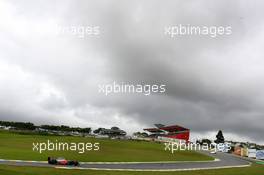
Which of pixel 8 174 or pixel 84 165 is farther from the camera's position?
pixel 84 165

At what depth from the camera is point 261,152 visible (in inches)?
3679

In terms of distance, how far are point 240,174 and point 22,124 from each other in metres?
147

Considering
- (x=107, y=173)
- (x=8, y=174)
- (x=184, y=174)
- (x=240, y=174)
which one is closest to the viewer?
(x=8, y=174)

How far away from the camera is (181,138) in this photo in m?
129

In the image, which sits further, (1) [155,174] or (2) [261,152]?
(2) [261,152]

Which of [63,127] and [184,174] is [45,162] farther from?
[63,127]

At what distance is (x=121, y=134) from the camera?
170250 mm

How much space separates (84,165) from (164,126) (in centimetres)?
9577

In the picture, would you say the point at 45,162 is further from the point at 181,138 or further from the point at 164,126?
the point at 164,126

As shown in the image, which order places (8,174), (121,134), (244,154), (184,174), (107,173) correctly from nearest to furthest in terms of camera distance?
(8,174) < (107,173) < (184,174) < (244,154) < (121,134)

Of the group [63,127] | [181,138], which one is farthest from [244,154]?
[63,127]

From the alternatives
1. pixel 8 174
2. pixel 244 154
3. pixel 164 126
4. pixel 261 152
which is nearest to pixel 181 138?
pixel 164 126

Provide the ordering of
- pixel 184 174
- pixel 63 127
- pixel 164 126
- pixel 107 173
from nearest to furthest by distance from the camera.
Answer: pixel 107 173
pixel 184 174
pixel 164 126
pixel 63 127

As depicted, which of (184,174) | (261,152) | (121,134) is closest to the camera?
(184,174)
